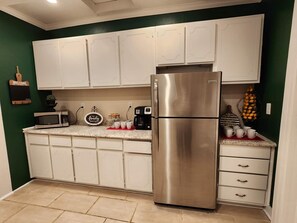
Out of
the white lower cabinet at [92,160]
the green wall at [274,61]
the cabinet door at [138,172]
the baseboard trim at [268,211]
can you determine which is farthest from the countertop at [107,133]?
the baseboard trim at [268,211]

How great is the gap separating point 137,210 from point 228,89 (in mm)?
2121

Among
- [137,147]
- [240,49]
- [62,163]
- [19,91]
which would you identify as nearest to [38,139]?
[62,163]

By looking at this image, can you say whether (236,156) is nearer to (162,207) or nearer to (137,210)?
(162,207)

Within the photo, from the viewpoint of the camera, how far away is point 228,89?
2.26 metres

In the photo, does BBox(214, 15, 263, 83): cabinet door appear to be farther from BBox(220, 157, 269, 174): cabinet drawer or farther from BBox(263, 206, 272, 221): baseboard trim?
BBox(263, 206, 272, 221): baseboard trim

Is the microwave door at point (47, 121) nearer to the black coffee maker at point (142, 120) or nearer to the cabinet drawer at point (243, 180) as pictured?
the black coffee maker at point (142, 120)

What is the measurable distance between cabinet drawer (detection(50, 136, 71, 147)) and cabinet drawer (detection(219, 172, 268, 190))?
219cm

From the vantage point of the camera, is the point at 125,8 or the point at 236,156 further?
the point at 125,8

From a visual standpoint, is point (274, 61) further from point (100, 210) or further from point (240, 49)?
point (100, 210)

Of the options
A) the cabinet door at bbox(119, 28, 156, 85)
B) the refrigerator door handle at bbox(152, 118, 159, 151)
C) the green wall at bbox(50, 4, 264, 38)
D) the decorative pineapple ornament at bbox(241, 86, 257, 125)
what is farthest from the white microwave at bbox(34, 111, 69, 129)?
the decorative pineapple ornament at bbox(241, 86, 257, 125)

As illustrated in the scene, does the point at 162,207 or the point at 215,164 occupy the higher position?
the point at 215,164

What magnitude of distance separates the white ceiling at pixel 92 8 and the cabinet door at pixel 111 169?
7.05ft

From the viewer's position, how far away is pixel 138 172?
2.07 meters

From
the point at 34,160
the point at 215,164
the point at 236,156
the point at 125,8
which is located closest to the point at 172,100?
the point at 215,164
